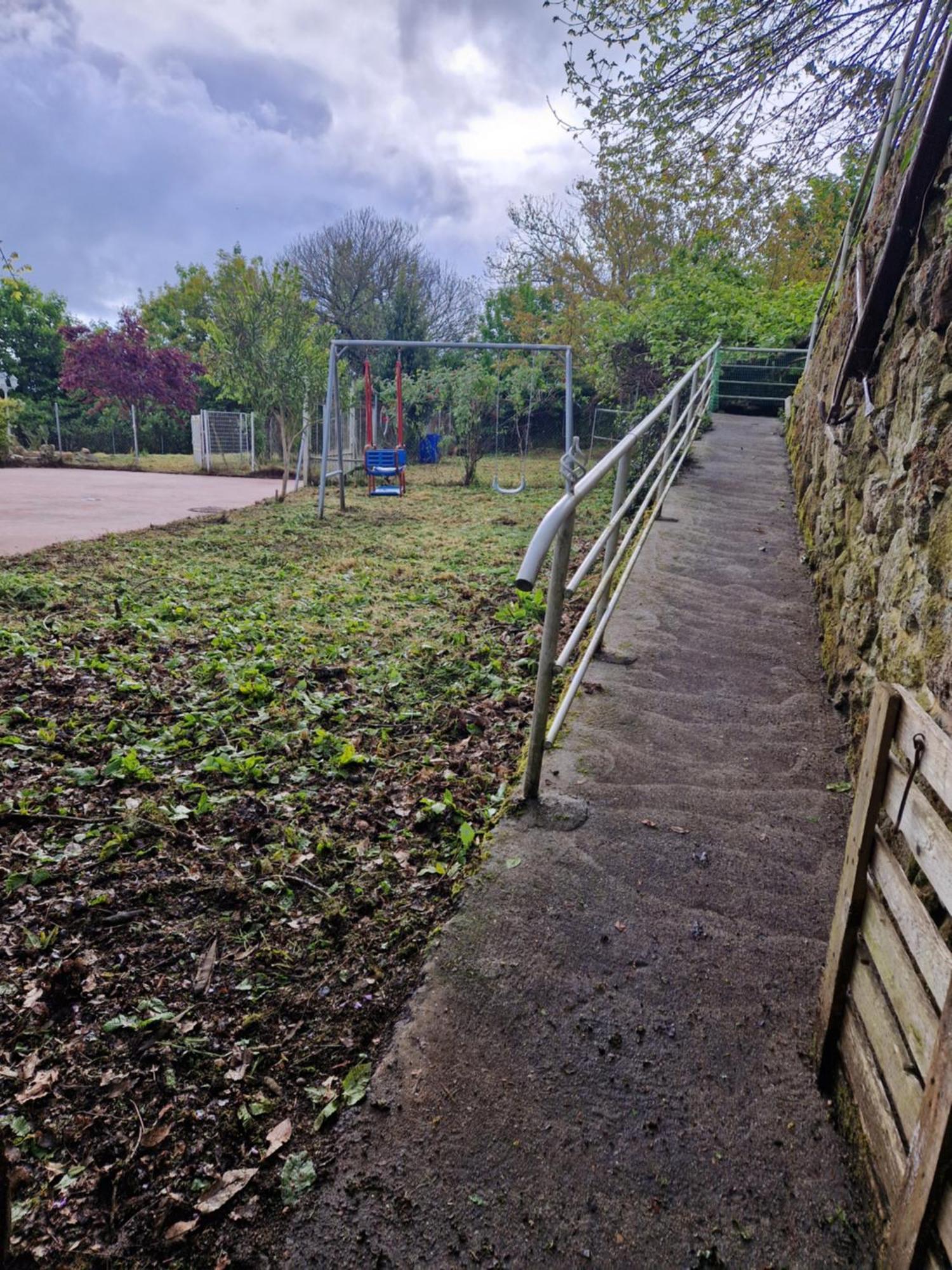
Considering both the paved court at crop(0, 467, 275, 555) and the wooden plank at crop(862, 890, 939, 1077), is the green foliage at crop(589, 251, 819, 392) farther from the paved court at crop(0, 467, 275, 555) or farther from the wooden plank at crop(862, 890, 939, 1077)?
the wooden plank at crop(862, 890, 939, 1077)

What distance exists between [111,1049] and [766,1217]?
55.6 inches

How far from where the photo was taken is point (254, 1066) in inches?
60.8

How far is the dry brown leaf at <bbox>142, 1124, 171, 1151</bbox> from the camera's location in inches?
54.4

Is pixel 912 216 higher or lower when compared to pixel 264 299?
lower

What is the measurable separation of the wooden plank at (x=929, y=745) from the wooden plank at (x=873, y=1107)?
0.55 metres

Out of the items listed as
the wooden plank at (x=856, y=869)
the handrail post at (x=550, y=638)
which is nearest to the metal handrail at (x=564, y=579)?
the handrail post at (x=550, y=638)

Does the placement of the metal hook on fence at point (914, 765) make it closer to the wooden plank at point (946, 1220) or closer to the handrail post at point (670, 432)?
the wooden plank at point (946, 1220)

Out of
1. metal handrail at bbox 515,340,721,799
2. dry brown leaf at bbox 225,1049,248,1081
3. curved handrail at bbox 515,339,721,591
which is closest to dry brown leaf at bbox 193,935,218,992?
dry brown leaf at bbox 225,1049,248,1081

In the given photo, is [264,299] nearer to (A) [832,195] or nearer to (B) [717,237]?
(B) [717,237]

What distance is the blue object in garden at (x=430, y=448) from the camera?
742 inches

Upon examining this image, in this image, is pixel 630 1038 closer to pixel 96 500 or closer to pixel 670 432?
pixel 670 432

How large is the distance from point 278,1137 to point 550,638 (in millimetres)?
1362

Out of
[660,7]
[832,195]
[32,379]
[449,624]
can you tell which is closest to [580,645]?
[449,624]

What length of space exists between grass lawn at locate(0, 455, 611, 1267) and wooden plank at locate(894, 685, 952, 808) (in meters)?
1.24
